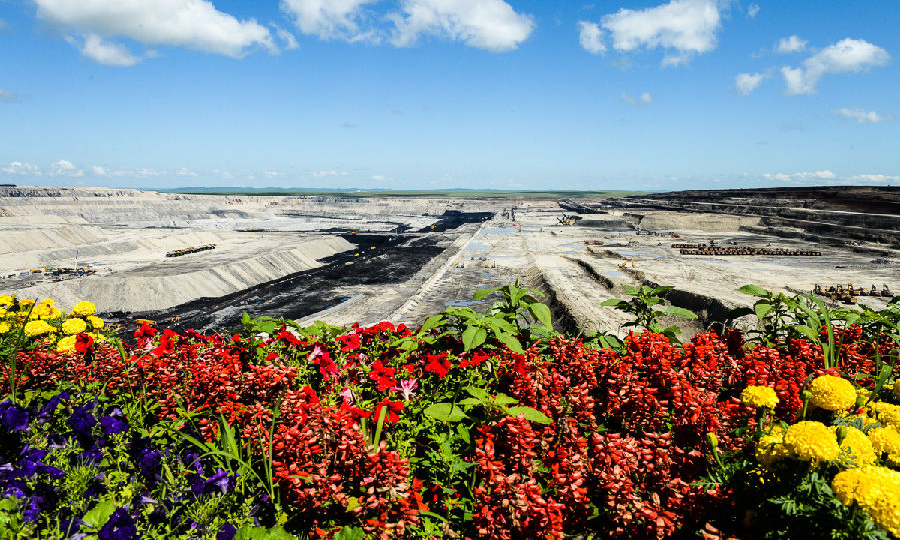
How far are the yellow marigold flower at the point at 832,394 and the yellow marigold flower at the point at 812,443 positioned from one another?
1.65 ft

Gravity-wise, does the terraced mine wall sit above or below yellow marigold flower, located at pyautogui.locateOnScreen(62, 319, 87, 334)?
below

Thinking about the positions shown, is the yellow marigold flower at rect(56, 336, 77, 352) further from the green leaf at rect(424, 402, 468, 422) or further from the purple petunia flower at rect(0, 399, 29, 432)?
the green leaf at rect(424, 402, 468, 422)

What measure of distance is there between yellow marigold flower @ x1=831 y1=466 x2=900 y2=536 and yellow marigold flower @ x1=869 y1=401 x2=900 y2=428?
61cm

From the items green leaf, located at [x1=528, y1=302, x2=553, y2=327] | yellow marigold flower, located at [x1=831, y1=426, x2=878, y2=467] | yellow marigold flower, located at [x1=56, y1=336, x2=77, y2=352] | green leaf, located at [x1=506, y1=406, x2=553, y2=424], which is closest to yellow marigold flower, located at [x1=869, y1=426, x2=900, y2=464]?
yellow marigold flower, located at [x1=831, y1=426, x2=878, y2=467]

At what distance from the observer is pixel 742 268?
1222 inches

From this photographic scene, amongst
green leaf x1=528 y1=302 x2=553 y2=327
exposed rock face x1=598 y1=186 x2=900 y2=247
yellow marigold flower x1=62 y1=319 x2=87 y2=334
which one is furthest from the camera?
exposed rock face x1=598 y1=186 x2=900 y2=247

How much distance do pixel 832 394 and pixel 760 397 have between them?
321 mm

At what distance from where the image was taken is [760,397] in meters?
2.58

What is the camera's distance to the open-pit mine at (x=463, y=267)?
933 inches

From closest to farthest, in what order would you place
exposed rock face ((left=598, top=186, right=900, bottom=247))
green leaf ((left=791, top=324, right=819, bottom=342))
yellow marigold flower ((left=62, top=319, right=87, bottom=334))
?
green leaf ((left=791, top=324, right=819, bottom=342)) → yellow marigold flower ((left=62, top=319, right=87, bottom=334)) → exposed rock face ((left=598, top=186, right=900, bottom=247))

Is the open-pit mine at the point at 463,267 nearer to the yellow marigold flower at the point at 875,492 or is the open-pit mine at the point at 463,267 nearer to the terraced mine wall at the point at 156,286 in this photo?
the terraced mine wall at the point at 156,286

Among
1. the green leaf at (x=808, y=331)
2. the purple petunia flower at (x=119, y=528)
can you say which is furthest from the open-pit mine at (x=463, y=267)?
the purple petunia flower at (x=119, y=528)

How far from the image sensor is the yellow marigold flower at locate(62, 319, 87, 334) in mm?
4410

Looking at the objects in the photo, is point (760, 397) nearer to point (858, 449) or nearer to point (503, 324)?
point (858, 449)
